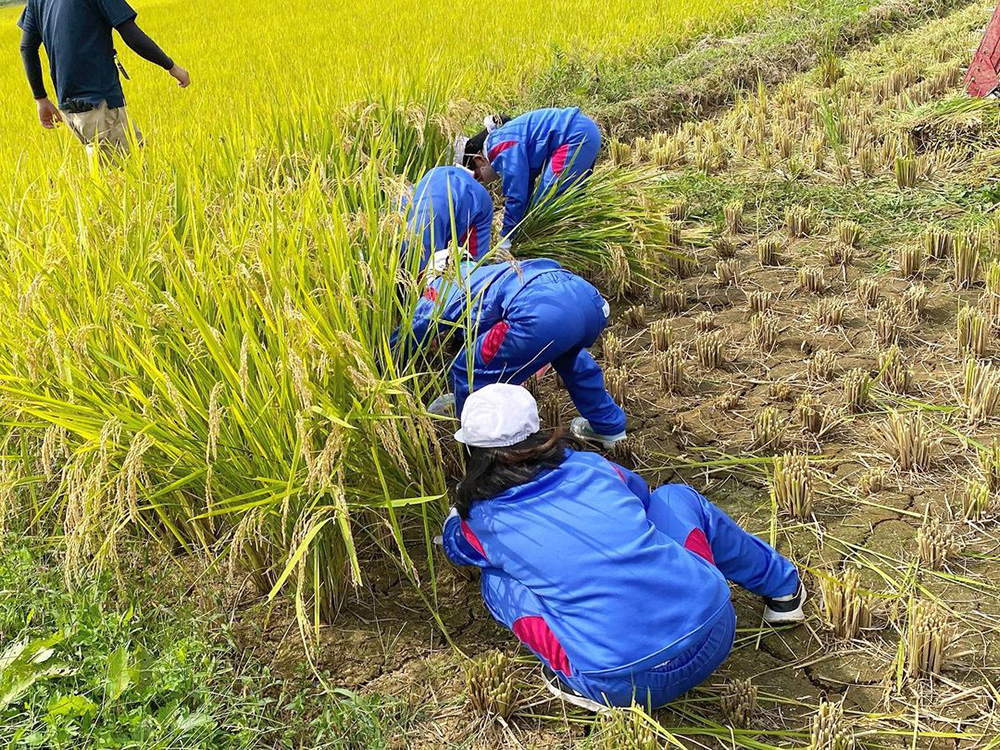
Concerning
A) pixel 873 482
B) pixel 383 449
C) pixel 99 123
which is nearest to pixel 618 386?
pixel 873 482

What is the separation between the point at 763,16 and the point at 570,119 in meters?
4.91

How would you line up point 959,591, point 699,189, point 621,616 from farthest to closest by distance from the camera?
point 699,189 < point 959,591 < point 621,616

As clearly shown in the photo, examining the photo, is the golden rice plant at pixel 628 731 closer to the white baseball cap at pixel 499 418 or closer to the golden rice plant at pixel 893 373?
the white baseball cap at pixel 499 418

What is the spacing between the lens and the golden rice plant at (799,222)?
13.1 ft

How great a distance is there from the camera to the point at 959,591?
2088 millimetres

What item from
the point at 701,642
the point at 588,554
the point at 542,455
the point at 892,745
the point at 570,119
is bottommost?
the point at 892,745

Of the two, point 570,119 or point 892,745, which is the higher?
point 570,119

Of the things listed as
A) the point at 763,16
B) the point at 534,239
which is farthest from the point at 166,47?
the point at 534,239

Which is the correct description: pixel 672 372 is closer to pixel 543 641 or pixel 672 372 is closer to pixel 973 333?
pixel 973 333

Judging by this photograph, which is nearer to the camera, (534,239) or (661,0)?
(534,239)

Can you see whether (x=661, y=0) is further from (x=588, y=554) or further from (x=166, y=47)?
(x=588, y=554)

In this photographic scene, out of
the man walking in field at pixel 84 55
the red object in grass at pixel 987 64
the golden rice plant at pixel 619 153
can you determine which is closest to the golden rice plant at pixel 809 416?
the golden rice plant at pixel 619 153

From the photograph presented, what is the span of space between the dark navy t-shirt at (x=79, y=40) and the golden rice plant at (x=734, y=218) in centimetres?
326

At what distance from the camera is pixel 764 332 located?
10.6 ft
